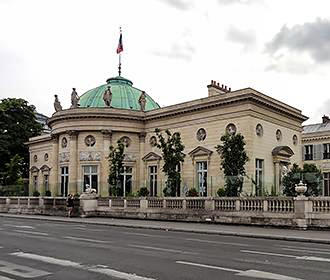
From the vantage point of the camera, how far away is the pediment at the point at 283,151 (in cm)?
4235

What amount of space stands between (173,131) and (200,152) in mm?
4277

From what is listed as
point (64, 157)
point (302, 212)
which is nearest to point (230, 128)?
point (302, 212)

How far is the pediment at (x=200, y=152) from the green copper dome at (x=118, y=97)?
1192 centimetres

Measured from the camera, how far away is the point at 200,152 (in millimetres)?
42594

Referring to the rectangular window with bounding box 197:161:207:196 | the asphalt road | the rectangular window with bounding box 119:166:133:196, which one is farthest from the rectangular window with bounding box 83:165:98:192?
the asphalt road

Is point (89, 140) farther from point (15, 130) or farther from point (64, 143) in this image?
point (15, 130)

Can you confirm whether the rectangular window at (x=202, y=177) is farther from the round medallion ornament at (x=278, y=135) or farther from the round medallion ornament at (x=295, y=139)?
the round medallion ornament at (x=295, y=139)

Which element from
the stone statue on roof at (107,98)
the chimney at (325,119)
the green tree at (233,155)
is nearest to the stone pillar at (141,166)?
the stone statue on roof at (107,98)

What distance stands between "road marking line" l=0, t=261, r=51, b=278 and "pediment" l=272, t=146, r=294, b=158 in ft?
113

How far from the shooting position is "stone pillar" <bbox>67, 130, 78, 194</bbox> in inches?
1853

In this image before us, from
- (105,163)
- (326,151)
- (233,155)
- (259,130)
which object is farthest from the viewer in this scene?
(326,151)

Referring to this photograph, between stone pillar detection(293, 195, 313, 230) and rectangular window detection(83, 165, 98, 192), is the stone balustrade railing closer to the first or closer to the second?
stone pillar detection(293, 195, 313, 230)

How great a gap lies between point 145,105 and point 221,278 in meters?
45.8

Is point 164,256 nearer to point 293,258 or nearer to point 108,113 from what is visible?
point 293,258
